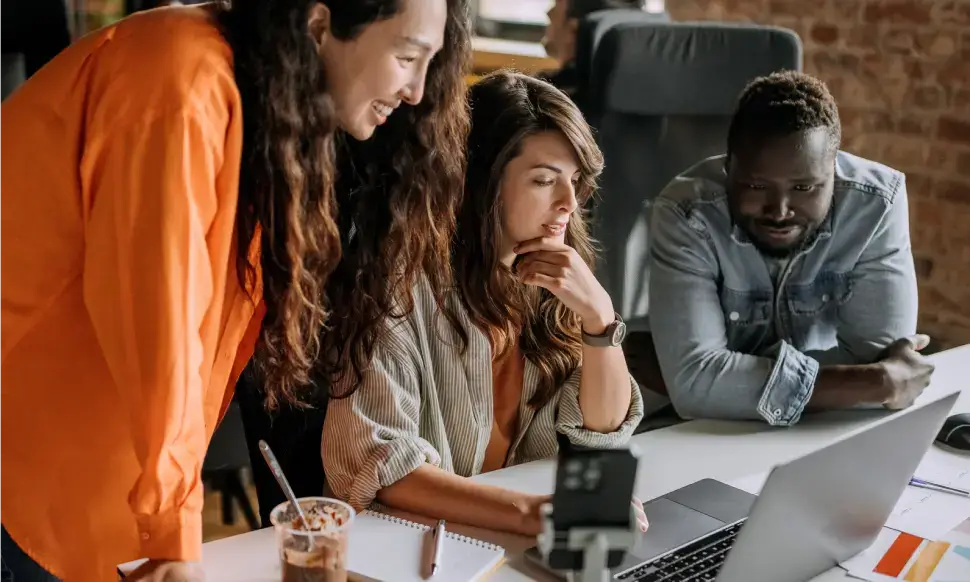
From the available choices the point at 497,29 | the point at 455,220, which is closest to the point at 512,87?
the point at 455,220

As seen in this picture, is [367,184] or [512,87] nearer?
[367,184]

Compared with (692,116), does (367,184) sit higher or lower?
higher

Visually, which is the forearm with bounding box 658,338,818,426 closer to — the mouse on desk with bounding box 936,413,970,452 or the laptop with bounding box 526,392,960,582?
the mouse on desk with bounding box 936,413,970,452

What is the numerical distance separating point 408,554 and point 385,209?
1.45ft

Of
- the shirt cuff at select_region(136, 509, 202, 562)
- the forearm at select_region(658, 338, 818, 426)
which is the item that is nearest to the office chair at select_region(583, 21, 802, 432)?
the forearm at select_region(658, 338, 818, 426)

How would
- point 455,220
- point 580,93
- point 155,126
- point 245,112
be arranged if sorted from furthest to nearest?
point 580,93
point 455,220
point 245,112
point 155,126

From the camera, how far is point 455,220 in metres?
1.47

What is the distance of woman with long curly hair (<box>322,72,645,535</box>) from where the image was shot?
1.48m

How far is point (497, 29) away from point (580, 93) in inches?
94.4

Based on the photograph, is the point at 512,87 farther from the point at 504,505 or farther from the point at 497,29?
the point at 497,29

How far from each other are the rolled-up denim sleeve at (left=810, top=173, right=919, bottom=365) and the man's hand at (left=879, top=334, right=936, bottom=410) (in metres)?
0.06

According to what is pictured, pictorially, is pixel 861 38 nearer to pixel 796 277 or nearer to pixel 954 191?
pixel 954 191

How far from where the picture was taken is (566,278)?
4.90ft

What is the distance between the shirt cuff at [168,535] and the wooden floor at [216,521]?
5.31 feet
